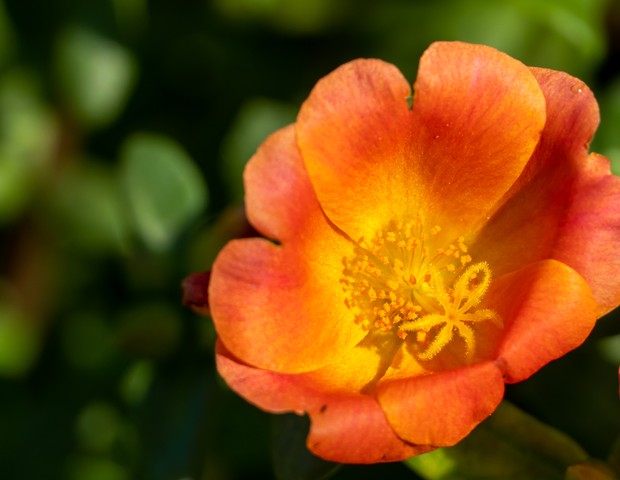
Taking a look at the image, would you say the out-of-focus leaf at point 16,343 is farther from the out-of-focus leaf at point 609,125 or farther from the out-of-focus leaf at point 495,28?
the out-of-focus leaf at point 609,125

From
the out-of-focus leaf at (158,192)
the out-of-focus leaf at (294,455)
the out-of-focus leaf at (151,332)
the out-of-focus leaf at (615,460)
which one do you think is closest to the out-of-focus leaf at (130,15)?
the out-of-focus leaf at (158,192)

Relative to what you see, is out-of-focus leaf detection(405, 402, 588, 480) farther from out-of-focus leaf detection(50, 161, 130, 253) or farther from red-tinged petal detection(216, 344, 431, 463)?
out-of-focus leaf detection(50, 161, 130, 253)

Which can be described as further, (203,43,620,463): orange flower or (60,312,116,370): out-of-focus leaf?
(60,312,116,370): out-of-focus leaf

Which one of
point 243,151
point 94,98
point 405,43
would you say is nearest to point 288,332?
point 243,151

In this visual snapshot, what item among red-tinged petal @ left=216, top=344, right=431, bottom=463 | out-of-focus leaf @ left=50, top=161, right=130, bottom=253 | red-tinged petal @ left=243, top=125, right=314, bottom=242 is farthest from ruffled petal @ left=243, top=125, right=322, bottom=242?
out-of-focus leaf @ left=50, top=161, right=130, bottom=253

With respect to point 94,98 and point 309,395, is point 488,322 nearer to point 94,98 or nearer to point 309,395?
point 309,395

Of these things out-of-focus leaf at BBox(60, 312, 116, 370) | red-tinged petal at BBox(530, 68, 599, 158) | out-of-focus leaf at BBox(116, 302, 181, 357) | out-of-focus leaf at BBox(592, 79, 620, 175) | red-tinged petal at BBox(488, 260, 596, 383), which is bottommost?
out-of-focus leaf at BBox(60, 312, 116, 370)
